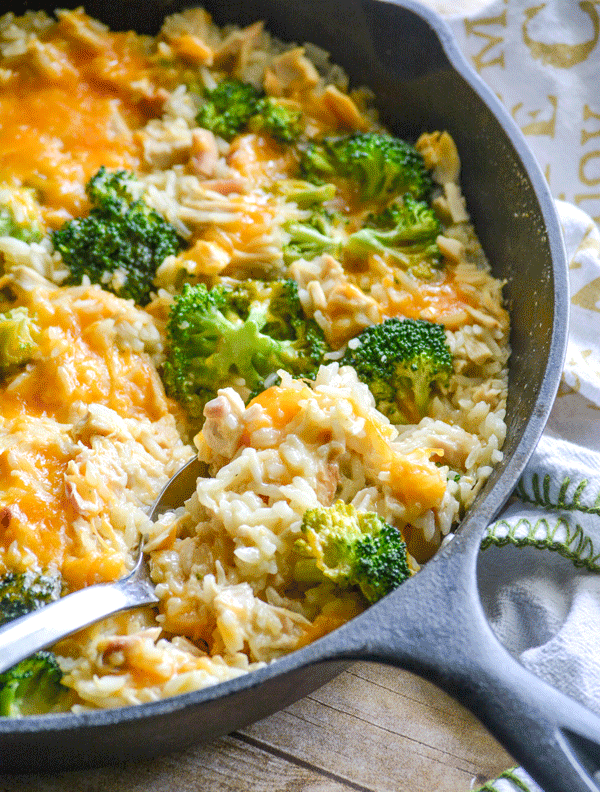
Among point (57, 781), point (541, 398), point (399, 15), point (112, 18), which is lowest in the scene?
point (57, 781)

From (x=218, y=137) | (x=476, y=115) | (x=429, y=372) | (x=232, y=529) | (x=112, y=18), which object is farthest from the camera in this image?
(x=112, y=18)

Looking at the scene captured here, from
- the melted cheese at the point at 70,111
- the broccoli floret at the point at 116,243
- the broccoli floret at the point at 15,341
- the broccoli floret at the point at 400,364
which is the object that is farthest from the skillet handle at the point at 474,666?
the melted cheese at the point at 70,111

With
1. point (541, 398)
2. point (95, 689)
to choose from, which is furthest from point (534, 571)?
point (95, 689)

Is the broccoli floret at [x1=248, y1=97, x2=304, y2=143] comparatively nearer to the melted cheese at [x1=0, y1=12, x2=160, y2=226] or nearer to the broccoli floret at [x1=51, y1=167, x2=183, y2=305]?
the melted cheese at [x1=0, y1=12, x2=160, y2=226]

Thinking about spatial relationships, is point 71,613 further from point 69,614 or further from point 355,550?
point 355,550

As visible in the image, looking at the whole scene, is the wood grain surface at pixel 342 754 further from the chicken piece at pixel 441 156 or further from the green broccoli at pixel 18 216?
the chicken piece at pixel 441 156

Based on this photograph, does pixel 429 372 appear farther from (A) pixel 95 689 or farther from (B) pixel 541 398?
(A) pixel 95 689
